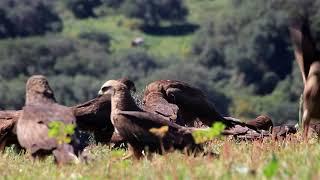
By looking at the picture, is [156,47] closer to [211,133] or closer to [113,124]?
[113,124]

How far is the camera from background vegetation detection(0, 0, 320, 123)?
315 feet

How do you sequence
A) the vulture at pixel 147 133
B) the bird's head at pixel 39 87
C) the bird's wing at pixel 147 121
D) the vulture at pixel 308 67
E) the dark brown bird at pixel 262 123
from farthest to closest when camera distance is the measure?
the dark brown bird at pixel 262 123 < the bird's head at pixel 39 87 < the vulture at pixel 308 67 < the bird's wing at pixel 147 121 < the vulture at pixel 147 133

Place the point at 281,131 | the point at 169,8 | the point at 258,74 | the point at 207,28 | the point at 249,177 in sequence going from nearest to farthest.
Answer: the point at 249,177, the point at 281,131, the point at 258,74, the point at 207,28, the point at 169,8

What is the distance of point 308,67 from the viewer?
11812mm

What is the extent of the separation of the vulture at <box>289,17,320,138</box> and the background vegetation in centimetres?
6679

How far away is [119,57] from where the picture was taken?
11450 cm

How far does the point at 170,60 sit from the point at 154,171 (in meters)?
106

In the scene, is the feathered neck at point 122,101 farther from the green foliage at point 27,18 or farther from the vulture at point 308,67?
the green foliage at point 27,18

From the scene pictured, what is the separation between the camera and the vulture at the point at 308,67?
11.6 m

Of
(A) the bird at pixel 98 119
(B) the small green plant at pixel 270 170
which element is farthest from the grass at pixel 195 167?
(A) the bird at pixel 98 119

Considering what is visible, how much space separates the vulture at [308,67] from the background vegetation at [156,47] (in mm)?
66794

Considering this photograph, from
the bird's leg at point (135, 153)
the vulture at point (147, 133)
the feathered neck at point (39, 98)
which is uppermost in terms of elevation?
the feathered neck at point (39, 98)

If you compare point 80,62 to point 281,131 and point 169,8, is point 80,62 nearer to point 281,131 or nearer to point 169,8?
point 169,8

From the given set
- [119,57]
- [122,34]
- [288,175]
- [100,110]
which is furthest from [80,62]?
[288,175]
